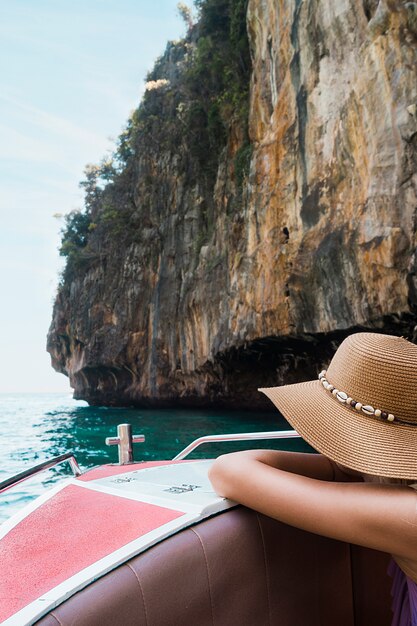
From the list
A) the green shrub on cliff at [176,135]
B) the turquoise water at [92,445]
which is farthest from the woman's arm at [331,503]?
the green shrub on cliff at [176,135]

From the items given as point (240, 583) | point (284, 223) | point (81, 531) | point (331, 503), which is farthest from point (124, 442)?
point (284, 223)

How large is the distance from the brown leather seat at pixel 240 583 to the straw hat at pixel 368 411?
1.03 ft

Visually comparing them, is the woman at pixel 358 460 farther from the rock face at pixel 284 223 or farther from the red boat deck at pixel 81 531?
the rock face at pixel 284 223

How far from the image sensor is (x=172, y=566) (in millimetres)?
1051

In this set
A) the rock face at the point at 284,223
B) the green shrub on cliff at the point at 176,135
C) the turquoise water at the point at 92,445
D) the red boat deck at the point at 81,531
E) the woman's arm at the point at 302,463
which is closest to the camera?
the red boat deck at the point at 81,531

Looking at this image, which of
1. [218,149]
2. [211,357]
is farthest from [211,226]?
[211,357]

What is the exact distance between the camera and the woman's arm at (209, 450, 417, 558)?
0.95 metres

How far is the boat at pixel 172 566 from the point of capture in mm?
947

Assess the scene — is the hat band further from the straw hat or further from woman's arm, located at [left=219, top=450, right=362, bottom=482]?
woman's arm, located at [left=219, top=450, right=362, bottom=482]

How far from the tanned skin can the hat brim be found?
2.7 inches

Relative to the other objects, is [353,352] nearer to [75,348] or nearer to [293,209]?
[293,209]

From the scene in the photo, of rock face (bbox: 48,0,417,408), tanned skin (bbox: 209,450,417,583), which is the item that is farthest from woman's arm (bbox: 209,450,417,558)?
rock face (bbox: 48,0,417,408)

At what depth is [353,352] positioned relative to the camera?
1.15 metres

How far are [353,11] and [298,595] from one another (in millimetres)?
10498
